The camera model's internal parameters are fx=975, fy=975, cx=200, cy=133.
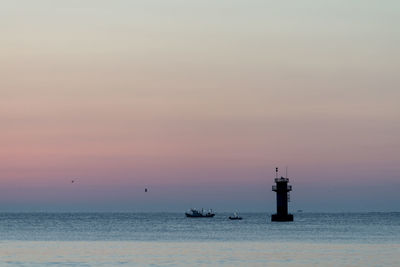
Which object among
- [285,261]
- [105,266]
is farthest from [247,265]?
[105,266]

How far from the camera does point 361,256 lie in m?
98.0

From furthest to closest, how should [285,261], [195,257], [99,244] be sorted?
[99,244], [195,257], [285,261]

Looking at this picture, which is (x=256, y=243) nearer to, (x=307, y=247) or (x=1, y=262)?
(x=307, y=247)

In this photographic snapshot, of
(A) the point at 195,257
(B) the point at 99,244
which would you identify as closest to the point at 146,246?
(B) the point at 99,244

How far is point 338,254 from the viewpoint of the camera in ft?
332

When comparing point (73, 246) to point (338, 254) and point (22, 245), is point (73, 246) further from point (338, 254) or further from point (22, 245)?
point (338, 254)

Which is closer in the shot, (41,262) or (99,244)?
(41,262)

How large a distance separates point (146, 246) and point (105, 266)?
34.9m

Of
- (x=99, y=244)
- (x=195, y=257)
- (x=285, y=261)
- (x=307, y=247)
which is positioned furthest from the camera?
(x=99, y=244)

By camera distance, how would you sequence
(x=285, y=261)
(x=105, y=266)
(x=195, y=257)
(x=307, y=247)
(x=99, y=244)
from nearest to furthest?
(x=105, y=266), (x=285, y=261), (x=195, y=257), (x=307, y=247), (x=99, y=244)

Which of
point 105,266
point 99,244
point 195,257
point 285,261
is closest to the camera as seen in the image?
point 105,266

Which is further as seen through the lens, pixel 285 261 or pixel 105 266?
pixel 285 261

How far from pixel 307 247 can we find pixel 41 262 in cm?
3819

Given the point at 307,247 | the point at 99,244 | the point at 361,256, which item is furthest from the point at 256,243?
the point at 361,256
